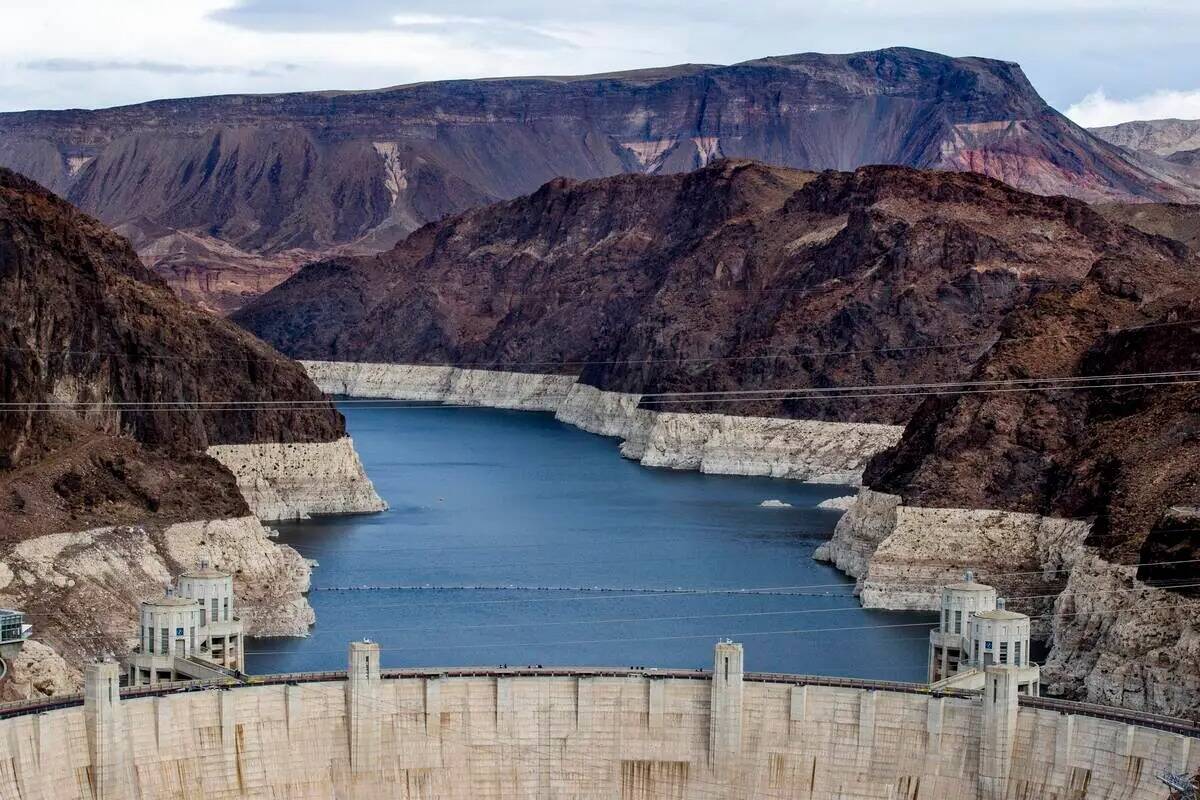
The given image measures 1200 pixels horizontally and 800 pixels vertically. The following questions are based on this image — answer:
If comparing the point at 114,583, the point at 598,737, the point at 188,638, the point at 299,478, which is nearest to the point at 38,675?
the point at 188,638

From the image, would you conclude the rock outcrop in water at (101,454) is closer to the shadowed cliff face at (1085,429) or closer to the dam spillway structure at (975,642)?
the dam spillway structure at (975,642)

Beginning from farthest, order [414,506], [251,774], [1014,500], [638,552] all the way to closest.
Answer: [414,506], [638,552], [1014,500], [251,774]

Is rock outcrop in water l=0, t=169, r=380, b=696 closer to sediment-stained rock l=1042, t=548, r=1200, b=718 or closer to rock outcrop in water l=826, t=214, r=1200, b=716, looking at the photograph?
rock outcrop in water l=826, t=214, r=1200, b=716

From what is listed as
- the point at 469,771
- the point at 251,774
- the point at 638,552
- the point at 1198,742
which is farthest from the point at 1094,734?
the point at 638,552

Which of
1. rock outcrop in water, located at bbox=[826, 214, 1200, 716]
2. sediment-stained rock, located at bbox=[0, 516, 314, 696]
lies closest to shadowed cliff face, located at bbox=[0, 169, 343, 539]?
sediment-stained rock, located at bbox=[0, 516, 314, 696]

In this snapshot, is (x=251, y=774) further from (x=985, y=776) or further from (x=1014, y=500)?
(x=1014, y=500)

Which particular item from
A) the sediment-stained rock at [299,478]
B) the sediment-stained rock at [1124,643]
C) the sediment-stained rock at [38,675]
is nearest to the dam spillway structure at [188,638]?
the sediment-stained rock at [38,675]

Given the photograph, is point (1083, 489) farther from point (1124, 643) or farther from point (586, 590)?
point (1124, 643)
